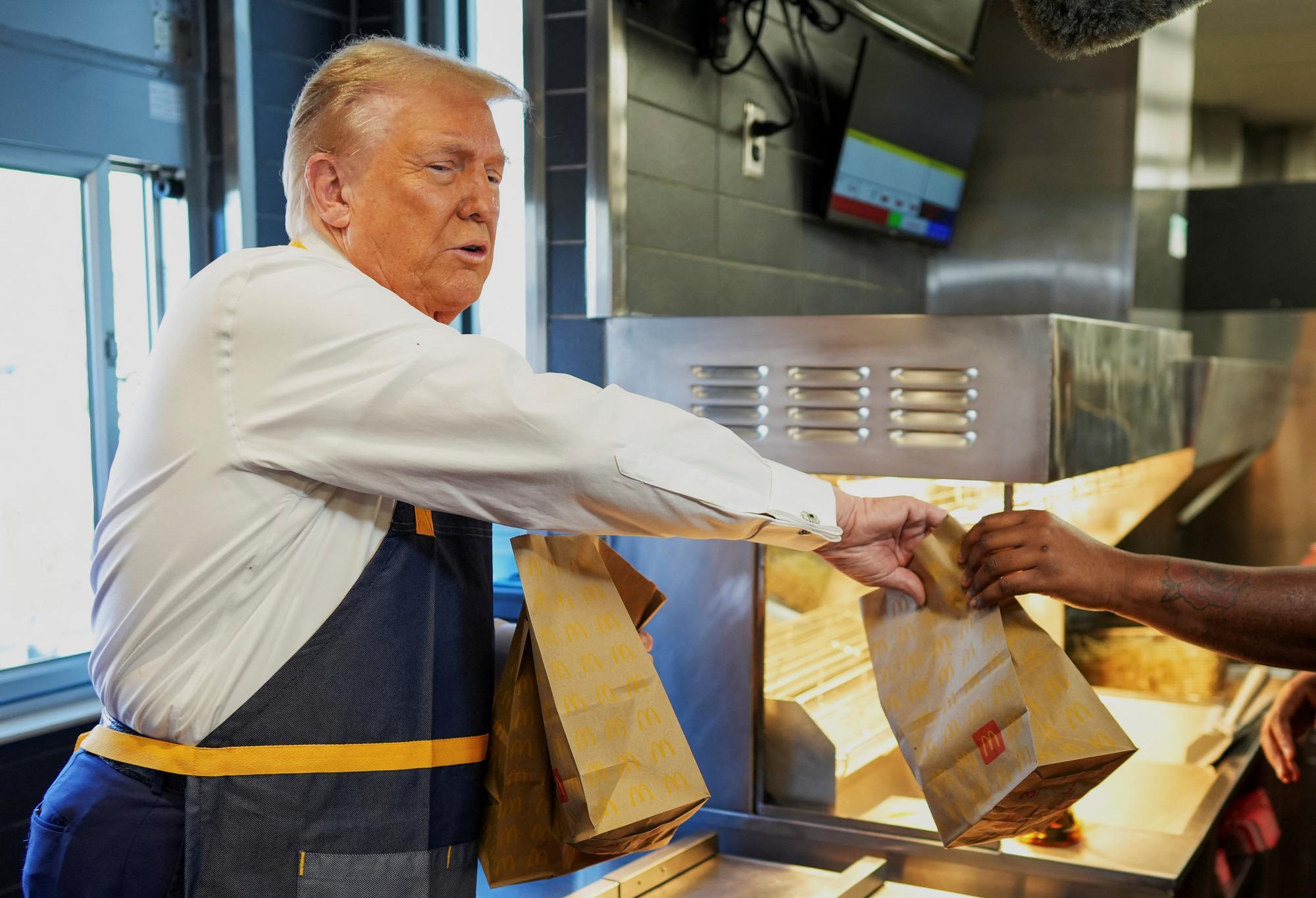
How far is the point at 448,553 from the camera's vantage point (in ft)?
3.79

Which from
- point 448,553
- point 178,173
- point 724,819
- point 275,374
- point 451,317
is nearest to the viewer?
point 275,374

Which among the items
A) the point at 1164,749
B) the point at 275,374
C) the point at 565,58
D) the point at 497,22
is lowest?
the point at 1164,749

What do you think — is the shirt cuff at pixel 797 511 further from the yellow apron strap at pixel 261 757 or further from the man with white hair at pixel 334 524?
the yellow apron strap at pixel 261 757

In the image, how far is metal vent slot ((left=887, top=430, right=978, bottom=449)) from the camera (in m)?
1.58

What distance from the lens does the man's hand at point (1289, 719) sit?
204cm

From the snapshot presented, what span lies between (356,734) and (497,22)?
1713 millimetres

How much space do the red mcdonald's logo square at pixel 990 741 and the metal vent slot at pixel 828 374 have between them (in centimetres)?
57

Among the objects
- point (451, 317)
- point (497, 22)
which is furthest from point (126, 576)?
point (497, 22)

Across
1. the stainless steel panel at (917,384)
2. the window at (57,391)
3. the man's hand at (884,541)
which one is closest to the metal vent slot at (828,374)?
the stainless steel panel at (917,384)

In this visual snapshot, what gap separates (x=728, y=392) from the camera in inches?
69.6

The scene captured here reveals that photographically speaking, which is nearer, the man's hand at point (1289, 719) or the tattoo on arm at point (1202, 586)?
the tattoo on arm at point (1202, 586)

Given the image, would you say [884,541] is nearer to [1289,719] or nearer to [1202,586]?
[1202,586]

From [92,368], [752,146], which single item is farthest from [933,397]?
[92,368]

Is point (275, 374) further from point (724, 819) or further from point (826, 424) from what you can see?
point (724, 819)
